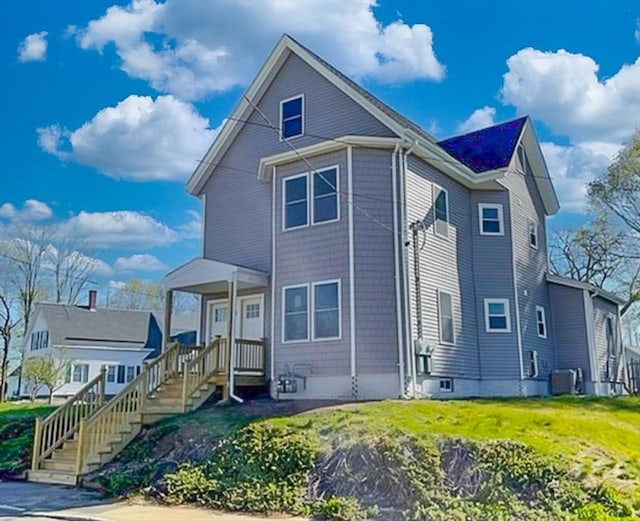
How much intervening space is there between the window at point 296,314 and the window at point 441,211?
13.5 feet

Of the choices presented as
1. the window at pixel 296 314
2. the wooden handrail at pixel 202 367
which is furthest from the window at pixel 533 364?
the wooden handrail at pixel 202 367

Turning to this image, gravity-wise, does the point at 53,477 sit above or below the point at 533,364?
below

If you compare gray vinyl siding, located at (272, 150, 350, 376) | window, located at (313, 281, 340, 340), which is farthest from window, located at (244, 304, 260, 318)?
window, located at (313, 281, 340, 340)

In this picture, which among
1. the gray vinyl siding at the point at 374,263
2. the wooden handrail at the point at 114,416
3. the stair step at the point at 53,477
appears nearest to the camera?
the stair step at the point at 53,477

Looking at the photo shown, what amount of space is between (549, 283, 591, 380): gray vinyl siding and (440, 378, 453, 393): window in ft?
20.4

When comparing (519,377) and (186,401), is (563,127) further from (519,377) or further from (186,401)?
(186,401)

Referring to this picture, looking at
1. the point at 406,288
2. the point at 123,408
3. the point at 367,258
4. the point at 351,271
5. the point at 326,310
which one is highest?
the point at 367,258

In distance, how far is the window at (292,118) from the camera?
1727 centimetres

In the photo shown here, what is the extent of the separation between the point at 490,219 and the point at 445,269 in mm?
3230

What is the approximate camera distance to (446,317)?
16312mm

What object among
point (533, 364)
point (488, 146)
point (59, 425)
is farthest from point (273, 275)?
point (488, 146)

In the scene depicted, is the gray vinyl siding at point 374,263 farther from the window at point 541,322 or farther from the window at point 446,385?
the window at point 541,322

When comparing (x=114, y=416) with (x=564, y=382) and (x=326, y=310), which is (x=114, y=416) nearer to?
(x=326, y=310)

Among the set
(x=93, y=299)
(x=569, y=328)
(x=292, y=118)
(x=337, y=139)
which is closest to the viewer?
(x=337, y=139)
